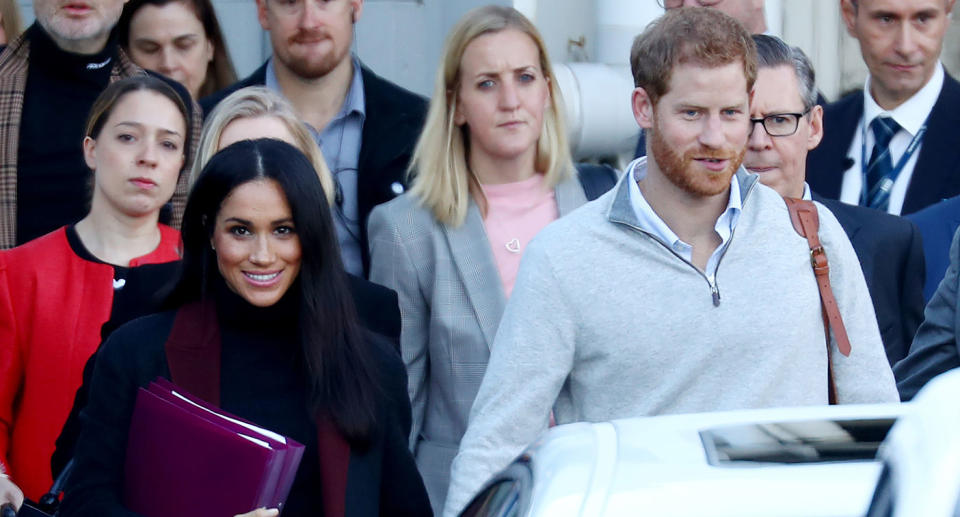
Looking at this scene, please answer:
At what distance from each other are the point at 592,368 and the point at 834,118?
92.3 inches

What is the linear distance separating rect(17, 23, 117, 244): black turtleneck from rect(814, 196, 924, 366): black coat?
249 centimetres

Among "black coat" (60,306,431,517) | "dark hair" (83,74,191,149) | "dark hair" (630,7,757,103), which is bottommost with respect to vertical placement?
"black coat" (60,306,431,517)

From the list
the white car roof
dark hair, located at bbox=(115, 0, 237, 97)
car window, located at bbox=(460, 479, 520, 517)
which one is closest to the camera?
the white car roof

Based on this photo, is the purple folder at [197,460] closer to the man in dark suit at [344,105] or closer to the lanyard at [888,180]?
the man in dark suit at [344,105]

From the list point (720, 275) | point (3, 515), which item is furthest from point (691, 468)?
point (3, 515)

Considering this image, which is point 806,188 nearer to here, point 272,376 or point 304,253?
point 304,253

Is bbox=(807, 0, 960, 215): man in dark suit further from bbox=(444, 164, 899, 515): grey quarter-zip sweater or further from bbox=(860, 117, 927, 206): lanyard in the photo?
bbox=(444, 164, 899, 515): grey quarter-zip sweater

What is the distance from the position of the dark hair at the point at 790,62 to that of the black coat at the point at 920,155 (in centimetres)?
67

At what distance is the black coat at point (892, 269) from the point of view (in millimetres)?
4293

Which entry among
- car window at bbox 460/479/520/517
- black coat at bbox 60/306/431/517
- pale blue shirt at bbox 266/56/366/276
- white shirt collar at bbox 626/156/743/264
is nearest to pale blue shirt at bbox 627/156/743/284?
white shirt collar at bbox 626/156/743/264

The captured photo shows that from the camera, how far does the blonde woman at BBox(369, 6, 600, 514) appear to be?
4.55m

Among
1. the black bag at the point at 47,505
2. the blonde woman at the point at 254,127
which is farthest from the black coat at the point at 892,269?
the black bag at the point at 47,505

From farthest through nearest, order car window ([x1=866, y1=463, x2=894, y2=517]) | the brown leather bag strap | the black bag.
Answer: the black bag, the brown leather bag strap, car window ([x1=866, y1=463, x2=894, y2=517])

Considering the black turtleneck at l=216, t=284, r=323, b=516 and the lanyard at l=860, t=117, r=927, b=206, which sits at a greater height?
the lanyard at l=860, t=117, r=927, b=206
